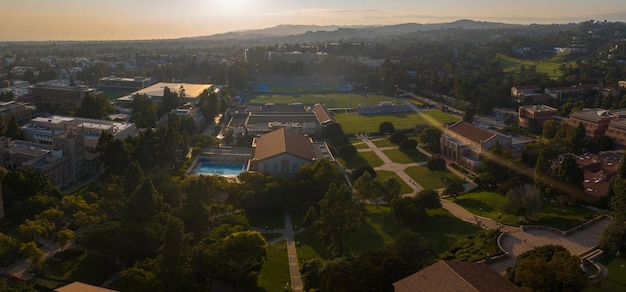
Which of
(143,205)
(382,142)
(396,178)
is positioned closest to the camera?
(143,205)

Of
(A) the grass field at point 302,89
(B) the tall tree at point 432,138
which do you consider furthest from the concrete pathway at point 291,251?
(A) the grass field at point 302,89

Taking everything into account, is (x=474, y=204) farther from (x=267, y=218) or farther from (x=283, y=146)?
(x=283, y=146)

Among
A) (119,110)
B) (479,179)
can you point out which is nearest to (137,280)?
(479,179)

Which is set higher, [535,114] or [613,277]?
[535,114]

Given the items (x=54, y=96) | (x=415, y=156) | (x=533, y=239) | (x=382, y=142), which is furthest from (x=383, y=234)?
(x=54, y=96)

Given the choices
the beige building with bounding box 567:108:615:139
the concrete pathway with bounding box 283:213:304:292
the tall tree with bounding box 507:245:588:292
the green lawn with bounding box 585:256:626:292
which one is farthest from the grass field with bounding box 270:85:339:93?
the tall tree with bounding box 507:245:588:292
